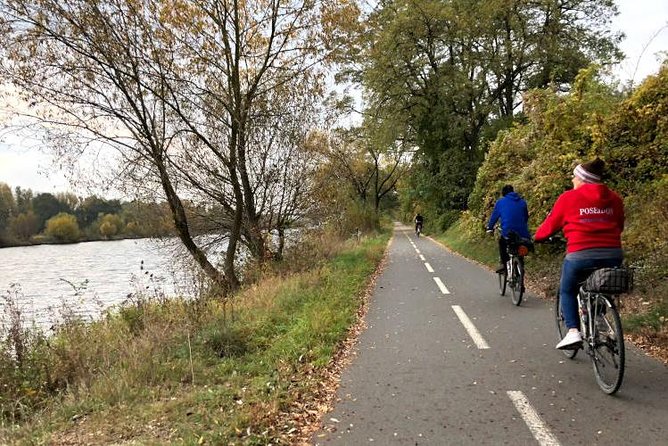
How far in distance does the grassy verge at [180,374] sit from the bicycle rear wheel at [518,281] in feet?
9.86

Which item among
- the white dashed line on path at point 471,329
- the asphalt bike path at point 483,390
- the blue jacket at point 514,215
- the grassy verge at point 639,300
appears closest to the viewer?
the asphalt bike path at point 483,390

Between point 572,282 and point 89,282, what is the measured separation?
1597 cm

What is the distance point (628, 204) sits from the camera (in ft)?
28.1

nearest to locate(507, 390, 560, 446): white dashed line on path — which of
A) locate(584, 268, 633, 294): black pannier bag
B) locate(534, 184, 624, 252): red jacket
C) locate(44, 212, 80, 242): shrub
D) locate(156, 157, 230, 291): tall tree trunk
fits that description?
locate(584, 268, 633, 294): black pannier bag

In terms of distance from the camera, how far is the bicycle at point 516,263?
328 inches

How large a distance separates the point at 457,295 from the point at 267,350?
4.92 m

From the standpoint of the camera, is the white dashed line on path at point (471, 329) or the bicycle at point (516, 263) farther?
the bicycle at point (516, 263)

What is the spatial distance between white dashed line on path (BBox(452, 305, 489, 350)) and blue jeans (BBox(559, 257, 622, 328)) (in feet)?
4.60

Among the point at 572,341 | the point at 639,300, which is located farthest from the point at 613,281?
the point at 639,300

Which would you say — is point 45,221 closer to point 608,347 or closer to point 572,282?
point 572,282

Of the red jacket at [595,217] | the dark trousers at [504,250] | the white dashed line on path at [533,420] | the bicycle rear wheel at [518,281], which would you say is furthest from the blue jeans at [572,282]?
the dark trousers at [504,250]

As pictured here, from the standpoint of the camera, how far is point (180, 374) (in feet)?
18.1

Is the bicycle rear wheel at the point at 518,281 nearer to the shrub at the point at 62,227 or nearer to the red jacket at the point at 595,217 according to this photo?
the red jacket at the point at 595,217

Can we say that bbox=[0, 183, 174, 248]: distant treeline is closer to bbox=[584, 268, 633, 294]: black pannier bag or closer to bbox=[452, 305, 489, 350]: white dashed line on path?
bbox=[452, 305, 489, 350]: white dashed line on path
